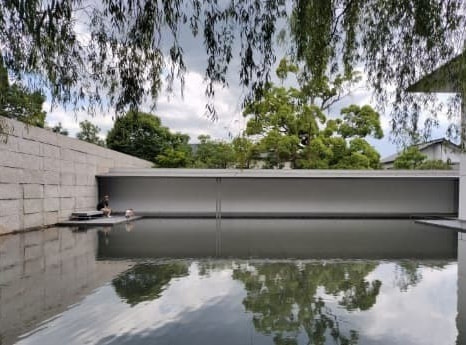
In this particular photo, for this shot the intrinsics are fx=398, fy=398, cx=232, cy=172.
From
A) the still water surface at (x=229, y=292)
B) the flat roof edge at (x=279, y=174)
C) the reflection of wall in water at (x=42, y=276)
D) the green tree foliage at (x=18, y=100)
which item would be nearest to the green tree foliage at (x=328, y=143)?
the flat roof edge at (x=279, y=174)

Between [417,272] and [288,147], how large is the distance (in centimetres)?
1424

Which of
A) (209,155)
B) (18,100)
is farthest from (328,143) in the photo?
(18,100)

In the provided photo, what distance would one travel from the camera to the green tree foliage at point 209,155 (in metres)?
26.4

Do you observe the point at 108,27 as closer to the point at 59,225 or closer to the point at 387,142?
the point at 387,142

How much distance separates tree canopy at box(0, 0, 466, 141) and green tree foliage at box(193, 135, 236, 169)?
2190 cm

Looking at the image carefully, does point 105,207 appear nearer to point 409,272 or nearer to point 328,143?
point 328,143

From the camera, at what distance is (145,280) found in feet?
18.7

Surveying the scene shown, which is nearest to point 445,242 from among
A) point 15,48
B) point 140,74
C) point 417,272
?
point 417,272

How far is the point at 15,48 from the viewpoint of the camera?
2900 mm

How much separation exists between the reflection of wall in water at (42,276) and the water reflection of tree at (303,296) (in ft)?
7.00

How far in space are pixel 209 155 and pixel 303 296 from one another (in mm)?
23877

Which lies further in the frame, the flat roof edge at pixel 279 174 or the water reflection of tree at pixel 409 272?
the flat roof edge at pixel 279 174

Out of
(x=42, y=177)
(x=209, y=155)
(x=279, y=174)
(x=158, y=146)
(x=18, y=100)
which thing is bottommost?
(x=42, y=177)

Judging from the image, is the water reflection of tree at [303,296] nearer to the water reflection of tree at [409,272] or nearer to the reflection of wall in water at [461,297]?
the water reflection of tree at [409,272]
